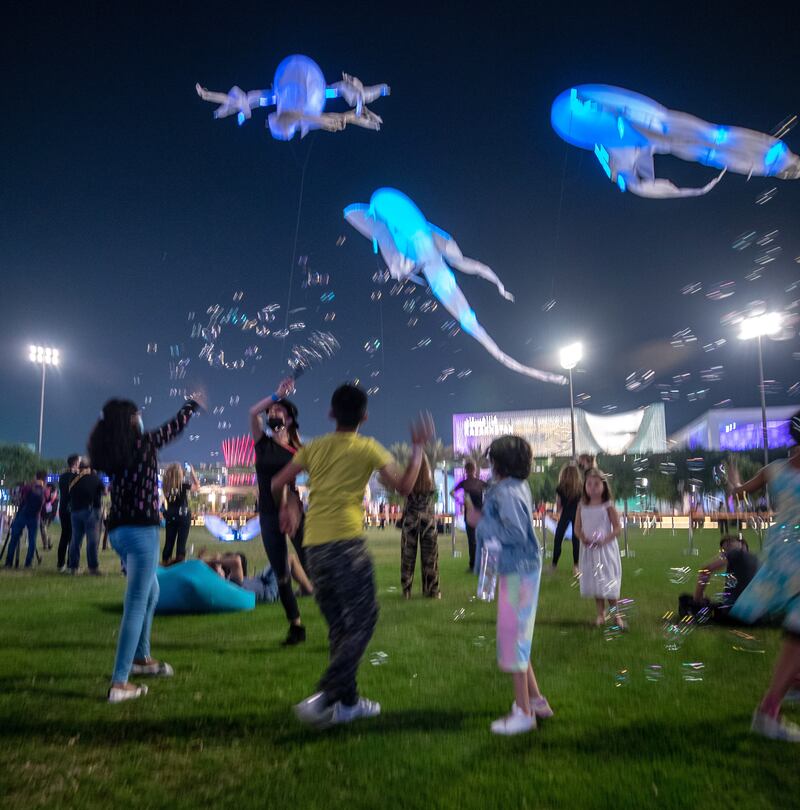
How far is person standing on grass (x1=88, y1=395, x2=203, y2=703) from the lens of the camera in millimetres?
4621

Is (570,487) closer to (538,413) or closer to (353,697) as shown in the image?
(353,697)

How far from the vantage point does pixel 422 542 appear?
9688mm

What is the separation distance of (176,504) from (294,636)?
754 centimetres

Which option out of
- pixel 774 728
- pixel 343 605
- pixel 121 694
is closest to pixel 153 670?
pixel 121 694

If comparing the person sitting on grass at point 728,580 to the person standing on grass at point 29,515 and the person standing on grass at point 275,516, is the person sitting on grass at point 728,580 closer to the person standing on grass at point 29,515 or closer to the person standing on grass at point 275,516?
the person standing on grass at point 275,516

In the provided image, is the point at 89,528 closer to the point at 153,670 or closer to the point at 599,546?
the point at 153,670

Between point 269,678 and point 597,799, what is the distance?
280cm

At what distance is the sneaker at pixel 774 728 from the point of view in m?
3.75

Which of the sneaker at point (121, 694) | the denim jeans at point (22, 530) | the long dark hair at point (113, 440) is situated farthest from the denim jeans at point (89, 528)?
the sneaker at point (121, 694)

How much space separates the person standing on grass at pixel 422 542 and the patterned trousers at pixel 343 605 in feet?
18.0

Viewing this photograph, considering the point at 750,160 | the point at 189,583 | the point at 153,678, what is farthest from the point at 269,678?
the point at 750,160

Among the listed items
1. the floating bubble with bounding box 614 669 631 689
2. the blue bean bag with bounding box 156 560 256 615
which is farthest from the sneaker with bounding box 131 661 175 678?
the floating bubble with bounding box 614 669 631 689

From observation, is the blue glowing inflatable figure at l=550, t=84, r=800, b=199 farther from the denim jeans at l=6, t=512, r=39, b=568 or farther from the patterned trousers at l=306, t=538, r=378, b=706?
the denim jeans at l=6, t=512, r=39, b=568

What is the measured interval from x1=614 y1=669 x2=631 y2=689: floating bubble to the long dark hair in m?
3.84
